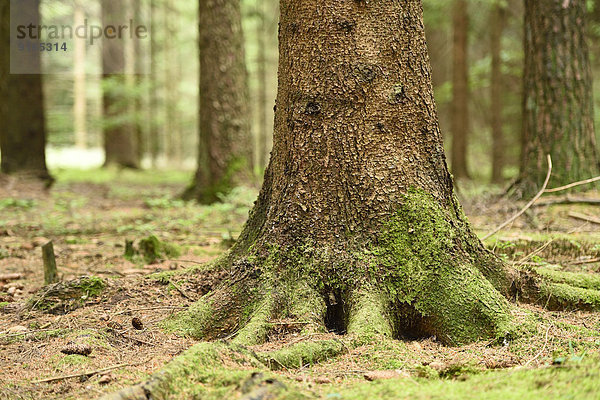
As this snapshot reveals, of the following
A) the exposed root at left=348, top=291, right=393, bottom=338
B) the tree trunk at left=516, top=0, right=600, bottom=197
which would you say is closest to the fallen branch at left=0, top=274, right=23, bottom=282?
the exposed root at left=348, top=291, right=393, bottom=338

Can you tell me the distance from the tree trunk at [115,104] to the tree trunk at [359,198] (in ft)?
43.9

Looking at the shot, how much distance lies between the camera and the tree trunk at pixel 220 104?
28.7 ft

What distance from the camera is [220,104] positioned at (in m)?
8.79

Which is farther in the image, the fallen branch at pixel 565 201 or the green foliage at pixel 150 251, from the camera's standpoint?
the fallen branch at pixel 565 201

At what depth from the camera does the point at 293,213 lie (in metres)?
3.15

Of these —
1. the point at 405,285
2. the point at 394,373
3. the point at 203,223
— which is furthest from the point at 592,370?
the point at 203,223

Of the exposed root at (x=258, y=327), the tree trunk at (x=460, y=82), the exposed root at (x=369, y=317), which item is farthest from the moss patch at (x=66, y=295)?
the tree trunk at (x=460, y=82)

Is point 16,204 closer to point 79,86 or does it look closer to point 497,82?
point 497,82

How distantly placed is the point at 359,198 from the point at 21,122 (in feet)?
32.6

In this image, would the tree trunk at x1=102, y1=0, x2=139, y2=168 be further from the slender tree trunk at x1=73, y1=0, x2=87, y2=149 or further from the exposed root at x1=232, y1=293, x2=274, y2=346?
the exposed root at x1=232, y1=293, x2=274, y2=346

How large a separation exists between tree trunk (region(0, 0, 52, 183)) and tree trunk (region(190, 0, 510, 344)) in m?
9.11

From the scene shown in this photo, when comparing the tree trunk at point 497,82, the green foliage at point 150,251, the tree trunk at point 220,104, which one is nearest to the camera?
the green foliage at point 150,251

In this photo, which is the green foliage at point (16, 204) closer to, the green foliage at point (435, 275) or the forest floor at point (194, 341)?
the forest floor at point (194, 341)

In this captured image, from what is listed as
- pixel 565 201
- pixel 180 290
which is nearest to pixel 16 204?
pixel 180 290
